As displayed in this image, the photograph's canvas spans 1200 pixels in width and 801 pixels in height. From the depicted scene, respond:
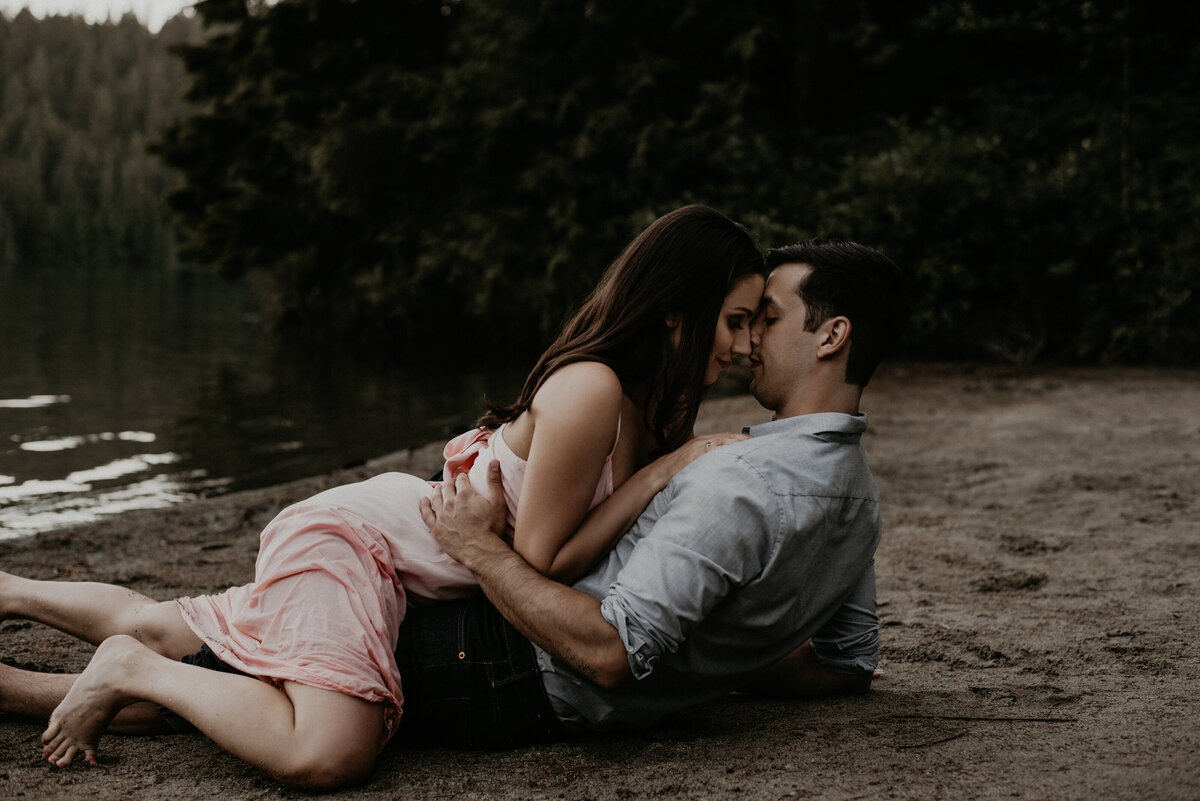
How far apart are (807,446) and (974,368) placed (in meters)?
12.5

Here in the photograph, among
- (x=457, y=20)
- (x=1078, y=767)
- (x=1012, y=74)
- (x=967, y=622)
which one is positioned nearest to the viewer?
(x=1078, y=767)

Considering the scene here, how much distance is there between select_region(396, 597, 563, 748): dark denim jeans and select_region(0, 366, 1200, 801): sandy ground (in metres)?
0.07

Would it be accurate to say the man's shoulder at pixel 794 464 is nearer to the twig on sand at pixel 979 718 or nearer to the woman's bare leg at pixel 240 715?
the twig on sand at pixel 979 718

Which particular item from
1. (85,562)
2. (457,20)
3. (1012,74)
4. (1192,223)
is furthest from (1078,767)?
(457,20)

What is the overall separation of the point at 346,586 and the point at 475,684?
418 mm

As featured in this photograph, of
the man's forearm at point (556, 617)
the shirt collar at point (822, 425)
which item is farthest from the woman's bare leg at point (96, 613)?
the shirt collar at point (822, 425)

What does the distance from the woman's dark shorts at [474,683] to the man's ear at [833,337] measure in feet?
3.49

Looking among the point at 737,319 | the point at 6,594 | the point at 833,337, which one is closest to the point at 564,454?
the point at 737,319

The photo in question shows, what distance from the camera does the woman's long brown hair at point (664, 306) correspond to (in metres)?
2.71

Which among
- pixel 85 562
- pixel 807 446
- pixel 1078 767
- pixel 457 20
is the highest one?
pixel 457 20

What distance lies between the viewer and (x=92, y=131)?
399 ft

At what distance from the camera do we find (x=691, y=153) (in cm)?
1675

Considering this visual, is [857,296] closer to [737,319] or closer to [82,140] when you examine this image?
[737,319]

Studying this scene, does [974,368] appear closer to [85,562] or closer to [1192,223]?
[1192,223]
